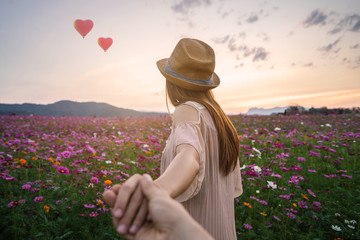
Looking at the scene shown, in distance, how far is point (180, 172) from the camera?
875 mm

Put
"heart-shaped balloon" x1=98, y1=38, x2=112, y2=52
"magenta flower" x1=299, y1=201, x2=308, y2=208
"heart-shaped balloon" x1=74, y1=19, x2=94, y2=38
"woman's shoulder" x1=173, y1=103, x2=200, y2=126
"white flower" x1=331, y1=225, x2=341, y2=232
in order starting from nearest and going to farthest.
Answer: "woman's shoulder" x1=173, y1=103, x2=200, y2=126 → "white flower" x1=331, y1=225, x2=341, y2=232 → "magenta flower" x1=299, y1=201, x2=308, y2=208 → "heart-shaped balloon" x1=74, y1=19, x2=94, y2=38 → "heart-shaped balloon" x1=98, y1=38, x2=112, y2=52

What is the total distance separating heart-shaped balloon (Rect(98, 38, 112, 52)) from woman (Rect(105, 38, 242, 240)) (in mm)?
4522

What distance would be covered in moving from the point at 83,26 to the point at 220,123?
5.49 m

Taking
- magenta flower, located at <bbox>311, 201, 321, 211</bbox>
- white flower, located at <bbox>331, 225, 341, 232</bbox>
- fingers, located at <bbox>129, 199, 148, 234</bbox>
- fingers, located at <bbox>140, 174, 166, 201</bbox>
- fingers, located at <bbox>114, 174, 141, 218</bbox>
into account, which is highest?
fingers, located at <bbox>140, 174, 166, 201</bbox>

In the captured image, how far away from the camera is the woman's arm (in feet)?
2.68

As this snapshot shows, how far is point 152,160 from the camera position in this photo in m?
4.16

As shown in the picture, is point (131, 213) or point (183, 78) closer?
point (131, 213)

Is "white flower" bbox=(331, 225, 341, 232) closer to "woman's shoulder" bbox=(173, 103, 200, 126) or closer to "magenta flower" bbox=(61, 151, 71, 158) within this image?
"woman's shoulder" bbox=(173, 103, 200, 126)

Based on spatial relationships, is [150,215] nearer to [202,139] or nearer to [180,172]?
[180,172]

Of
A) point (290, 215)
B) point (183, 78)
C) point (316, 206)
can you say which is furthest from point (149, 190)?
point (316, 206)

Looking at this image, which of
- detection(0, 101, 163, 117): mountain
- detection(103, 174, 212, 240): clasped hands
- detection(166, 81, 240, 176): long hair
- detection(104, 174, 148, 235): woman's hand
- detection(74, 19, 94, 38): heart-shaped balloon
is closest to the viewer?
detection(103, 174, 212, 240): clasped hands

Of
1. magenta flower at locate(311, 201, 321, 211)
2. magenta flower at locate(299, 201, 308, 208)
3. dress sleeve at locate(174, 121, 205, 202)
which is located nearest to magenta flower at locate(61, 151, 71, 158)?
dress sleeve at locate(174, 121, 205, 202)

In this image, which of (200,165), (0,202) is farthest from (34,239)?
(200,165)

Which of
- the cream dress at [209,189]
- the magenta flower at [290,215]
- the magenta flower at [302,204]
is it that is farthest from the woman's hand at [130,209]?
the magenta flower at [302,204]
